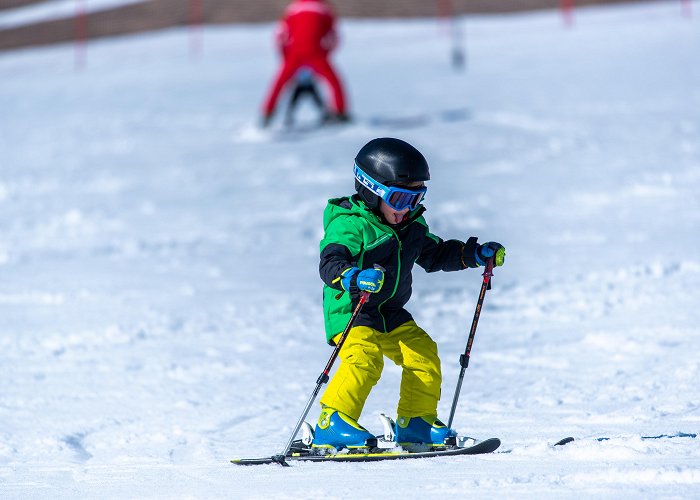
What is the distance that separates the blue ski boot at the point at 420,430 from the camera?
4910mm

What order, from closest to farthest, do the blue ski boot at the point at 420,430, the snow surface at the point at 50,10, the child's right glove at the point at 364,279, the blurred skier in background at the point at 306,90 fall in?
the child's right glove at the point at 364,279, the blue ski boot at the point at 420,430, the blurred skier in background at the point at 306,90, the snow surface at the point at 50,10

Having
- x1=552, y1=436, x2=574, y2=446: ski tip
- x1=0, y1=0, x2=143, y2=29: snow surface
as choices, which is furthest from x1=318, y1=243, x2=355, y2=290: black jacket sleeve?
x1=0, y1=0, x2=143, y2=29: snow surface

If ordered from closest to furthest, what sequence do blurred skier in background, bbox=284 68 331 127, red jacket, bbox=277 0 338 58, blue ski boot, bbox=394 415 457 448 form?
blue ski boot, bbox=394 415 457 448 → red jacket, bbox=277 0 338 58 → blurred skier in background, bbox=284 68 331 127

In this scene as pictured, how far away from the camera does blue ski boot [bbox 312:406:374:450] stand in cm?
473

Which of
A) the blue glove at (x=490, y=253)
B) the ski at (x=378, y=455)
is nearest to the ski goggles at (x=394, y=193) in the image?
the blue glove at (x=490, y=253)

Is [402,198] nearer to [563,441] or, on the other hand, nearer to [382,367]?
[382,367]

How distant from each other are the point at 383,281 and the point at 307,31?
952 cm

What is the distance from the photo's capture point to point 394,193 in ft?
15.4

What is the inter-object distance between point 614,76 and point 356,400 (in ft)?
45.3

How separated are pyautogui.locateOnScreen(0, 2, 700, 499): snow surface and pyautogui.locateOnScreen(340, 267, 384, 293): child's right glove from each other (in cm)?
74

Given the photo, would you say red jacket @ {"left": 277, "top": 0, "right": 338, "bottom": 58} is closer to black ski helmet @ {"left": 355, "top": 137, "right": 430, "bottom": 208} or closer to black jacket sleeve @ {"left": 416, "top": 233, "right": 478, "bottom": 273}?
black jacket sleeve @ {"left": 416, "top": 233, "right": 478, "bottom": 273}

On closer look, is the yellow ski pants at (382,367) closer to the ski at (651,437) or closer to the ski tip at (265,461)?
the ski tip at (265,461)

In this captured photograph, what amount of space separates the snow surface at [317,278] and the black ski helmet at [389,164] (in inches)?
46.0

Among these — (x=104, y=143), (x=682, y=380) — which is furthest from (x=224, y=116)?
(x=682, y=380)
